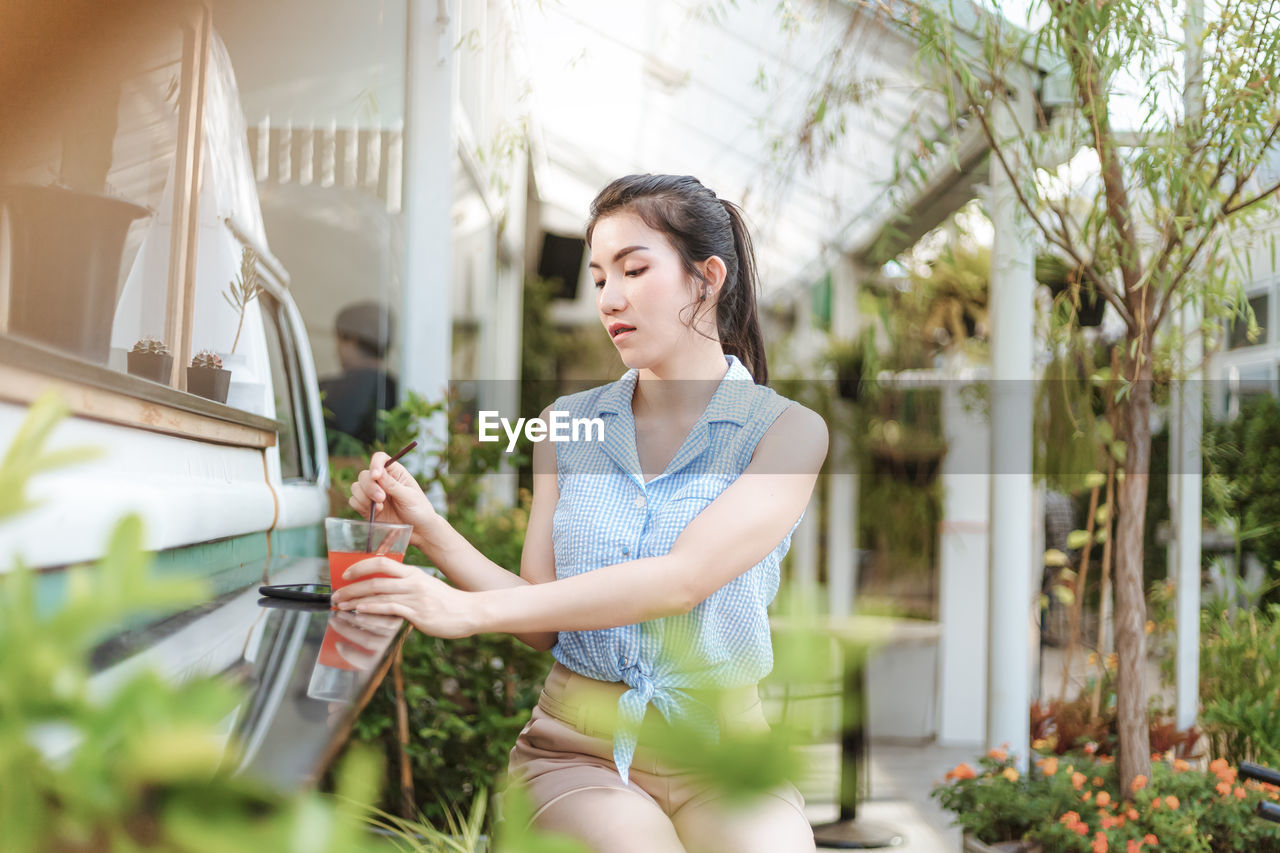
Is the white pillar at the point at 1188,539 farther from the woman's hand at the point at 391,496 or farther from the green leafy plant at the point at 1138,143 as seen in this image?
the woman's hand at the point at 391,496

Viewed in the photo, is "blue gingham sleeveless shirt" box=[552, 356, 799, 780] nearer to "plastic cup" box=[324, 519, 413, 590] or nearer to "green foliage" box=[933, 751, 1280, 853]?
"plastic cup" box=[324, 519, 413, 590]

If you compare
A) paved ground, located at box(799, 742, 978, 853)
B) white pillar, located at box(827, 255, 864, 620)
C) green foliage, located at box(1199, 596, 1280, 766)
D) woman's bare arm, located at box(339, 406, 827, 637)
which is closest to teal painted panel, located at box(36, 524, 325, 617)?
woman's bare arm, located at box(339, 406, 827, 637)

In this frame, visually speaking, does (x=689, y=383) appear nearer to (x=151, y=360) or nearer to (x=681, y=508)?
(x=681, y=508)

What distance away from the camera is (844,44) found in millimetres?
2631

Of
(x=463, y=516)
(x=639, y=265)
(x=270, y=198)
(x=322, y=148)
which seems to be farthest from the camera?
(x=463, y=516)

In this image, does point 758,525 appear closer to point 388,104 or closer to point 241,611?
point 241,611

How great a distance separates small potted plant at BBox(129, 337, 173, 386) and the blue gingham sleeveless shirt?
1.87 ft

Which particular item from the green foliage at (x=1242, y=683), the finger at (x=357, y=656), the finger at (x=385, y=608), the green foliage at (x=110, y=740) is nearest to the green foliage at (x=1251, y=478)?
the green foliage at (x=1242, y=683)

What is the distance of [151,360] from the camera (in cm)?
128

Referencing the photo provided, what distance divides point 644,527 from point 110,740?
1228 millimetres

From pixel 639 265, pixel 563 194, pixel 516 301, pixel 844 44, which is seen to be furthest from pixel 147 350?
pixel 563 194

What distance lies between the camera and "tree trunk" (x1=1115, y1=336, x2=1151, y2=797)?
2539 mm

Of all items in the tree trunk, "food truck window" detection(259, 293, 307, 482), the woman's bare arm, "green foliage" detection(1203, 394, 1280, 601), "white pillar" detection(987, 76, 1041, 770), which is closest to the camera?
the woman's bare arm

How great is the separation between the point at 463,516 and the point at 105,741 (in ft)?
7.54
